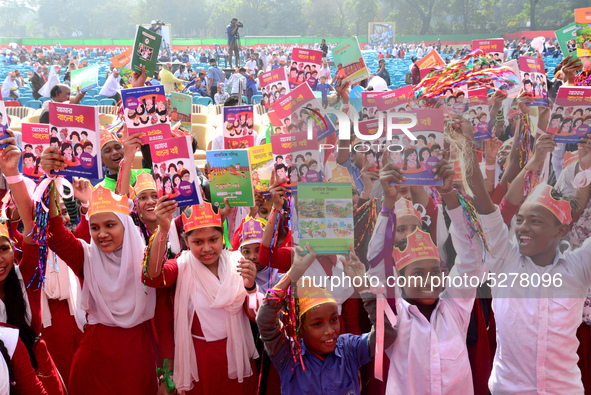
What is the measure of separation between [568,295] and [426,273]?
1.91 ft

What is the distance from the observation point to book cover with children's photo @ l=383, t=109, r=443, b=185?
1845mm

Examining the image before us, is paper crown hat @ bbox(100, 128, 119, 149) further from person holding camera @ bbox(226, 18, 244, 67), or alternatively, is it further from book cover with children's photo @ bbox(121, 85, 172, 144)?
person holding camera @ bbox(226, 18, 244, 67)

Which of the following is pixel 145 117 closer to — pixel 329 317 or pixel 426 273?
pixel 329 317

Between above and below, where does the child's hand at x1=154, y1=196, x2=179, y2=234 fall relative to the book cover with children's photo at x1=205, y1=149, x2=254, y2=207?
below

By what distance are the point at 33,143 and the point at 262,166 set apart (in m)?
1.19

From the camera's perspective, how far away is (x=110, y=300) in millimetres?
2328

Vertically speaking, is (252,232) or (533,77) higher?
(533,77)

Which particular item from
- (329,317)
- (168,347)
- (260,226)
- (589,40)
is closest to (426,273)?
(329,317)

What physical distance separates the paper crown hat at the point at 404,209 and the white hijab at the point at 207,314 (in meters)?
0.83

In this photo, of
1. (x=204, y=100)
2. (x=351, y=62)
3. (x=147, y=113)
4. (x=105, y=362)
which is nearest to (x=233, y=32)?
(x=204, y=100)

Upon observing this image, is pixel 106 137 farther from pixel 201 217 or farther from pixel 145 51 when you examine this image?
pixel 201 217

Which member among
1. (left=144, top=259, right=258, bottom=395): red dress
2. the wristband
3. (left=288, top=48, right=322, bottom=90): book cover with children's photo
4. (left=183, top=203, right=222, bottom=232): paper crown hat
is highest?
(left=288, top=48, right=322, bottom=90): book cover with children's photo

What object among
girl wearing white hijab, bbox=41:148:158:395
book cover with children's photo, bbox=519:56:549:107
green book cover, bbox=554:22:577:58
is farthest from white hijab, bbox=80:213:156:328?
green book cover, bbox=554:22:577:58

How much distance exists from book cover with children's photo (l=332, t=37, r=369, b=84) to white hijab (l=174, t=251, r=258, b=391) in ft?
6.81
